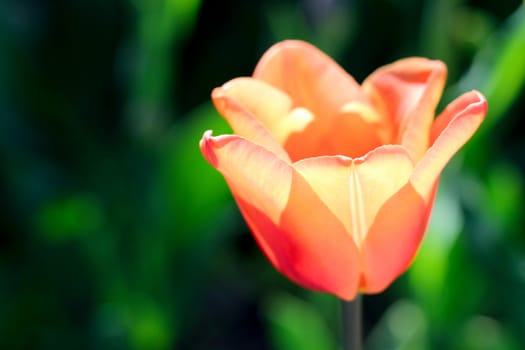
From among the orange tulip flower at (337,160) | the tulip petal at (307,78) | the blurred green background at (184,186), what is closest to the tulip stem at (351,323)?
the orange tulip flower at (337,160)

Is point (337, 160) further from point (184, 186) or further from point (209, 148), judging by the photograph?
point (184, 186)

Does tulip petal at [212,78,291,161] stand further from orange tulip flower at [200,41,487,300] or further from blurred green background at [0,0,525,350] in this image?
blurred green background at [0,0,525,350]

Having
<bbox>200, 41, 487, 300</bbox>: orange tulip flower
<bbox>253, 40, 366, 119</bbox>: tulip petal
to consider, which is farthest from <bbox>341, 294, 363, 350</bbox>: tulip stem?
<bbox>253, 40, 366, 119</bbox>: tulip petal

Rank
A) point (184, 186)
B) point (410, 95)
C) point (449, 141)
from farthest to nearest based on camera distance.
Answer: point (184, 186)
point (410, 95)
point (449, 141)

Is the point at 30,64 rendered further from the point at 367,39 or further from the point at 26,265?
the point at 367,39

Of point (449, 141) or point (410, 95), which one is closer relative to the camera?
point (449, 141)

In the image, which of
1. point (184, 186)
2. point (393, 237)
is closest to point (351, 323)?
point (393, 237)

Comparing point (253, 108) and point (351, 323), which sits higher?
point (253, 108)
